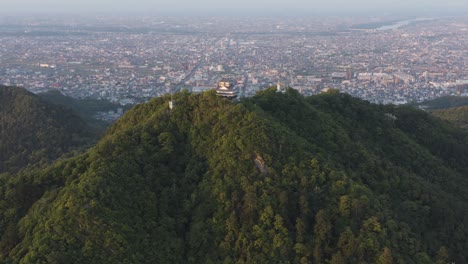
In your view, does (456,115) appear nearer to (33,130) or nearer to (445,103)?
(445,103)

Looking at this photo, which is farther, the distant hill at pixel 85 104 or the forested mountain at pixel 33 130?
the distant hill at pixel 85 104

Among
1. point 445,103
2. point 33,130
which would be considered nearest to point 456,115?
point 445,103

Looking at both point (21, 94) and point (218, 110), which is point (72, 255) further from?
point (21, 94)

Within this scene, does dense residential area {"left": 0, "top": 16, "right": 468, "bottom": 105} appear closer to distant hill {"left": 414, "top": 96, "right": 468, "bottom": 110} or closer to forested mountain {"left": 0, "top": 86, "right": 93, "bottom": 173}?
distant hill {"left": 414, "top": 96, "right": 468, "bottom": 110}

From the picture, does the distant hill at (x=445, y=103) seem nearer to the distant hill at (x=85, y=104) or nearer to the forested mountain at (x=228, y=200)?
the forested mountain at (x=228, y=200)

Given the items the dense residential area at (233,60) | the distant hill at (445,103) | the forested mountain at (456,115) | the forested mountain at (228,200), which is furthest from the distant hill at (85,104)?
the distant hill at (445,103)

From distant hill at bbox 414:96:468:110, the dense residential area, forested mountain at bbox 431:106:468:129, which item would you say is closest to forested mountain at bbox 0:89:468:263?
forested mountain at bbox 431:106:468:129

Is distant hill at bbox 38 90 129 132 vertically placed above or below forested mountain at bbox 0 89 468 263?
below
